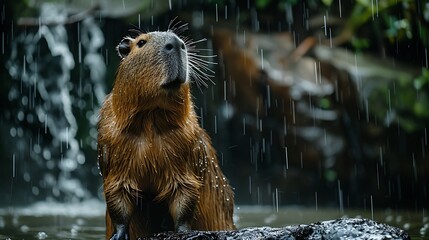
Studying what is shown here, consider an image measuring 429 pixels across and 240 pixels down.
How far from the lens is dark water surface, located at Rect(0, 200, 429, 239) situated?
5980 millimetres

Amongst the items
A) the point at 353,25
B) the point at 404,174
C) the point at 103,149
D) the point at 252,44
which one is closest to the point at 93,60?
the point at 252,44

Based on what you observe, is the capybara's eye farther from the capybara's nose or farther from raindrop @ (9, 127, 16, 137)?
raindrop @ (9, 127, 16, 137)

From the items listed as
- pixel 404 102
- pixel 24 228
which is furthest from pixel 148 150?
pixel 404 102

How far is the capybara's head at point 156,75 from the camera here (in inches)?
162

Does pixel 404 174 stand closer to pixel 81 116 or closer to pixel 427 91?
pixel 427 91

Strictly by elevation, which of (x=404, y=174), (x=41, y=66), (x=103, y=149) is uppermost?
(x=41, y=66)

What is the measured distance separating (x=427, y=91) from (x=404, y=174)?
1076mm

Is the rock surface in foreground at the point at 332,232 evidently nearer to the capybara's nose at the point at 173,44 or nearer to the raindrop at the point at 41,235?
the capybara's nose at the point at 173,44

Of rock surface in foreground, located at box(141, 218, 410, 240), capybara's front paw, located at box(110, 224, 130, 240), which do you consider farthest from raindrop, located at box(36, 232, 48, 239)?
rock surface in foreground, located at box(141, 218, 410, 240)

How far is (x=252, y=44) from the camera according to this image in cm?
993

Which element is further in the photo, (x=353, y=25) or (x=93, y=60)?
(x=93, y=60)

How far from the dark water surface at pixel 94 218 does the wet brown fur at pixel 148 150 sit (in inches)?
65.9

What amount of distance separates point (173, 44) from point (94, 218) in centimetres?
397

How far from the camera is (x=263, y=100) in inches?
378
